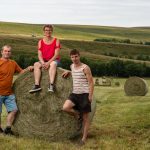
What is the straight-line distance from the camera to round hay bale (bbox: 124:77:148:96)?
27681 mm

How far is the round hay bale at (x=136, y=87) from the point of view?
27681 mm

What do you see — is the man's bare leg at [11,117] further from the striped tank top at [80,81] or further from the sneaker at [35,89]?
the striped tank top at [80,81]

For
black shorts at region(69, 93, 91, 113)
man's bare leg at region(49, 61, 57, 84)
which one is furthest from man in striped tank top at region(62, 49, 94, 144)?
man's bare leg at region(49, 61, 57, 84)

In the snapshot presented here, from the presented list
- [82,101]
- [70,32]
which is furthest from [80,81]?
[70,32]

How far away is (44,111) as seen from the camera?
11570 mm

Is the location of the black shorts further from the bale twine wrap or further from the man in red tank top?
the man in red tank top

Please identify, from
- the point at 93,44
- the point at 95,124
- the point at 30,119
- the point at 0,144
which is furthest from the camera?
the point at 93,44

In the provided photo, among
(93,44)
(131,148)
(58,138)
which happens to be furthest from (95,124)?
(93,44)

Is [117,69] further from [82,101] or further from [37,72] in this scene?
[82,101]

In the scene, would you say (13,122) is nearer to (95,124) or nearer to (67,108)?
(67,108)

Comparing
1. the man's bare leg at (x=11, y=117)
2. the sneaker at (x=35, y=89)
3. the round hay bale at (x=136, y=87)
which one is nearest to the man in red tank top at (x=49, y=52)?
the sneaker at (x=35, y=89)

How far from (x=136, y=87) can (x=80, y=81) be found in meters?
17.5

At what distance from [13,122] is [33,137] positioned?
2.40 ft

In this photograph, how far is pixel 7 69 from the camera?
11344mm
